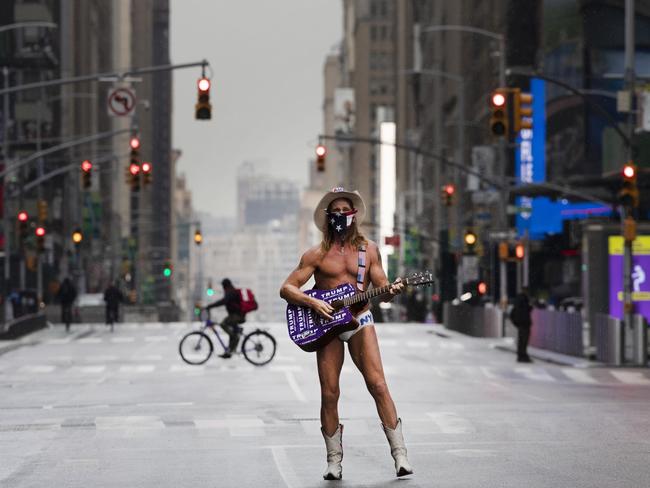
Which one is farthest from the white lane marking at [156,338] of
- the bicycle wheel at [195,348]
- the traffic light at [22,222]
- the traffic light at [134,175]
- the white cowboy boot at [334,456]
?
the white cowboy boot at [334,456]

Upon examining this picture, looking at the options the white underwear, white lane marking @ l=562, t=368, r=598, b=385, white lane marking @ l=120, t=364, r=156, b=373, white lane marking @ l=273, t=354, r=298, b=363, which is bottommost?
white lane marking @ l=273, t=354, r=298, b=363

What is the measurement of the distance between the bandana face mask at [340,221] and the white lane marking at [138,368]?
18.3 metres

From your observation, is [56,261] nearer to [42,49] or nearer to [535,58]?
[42,49]

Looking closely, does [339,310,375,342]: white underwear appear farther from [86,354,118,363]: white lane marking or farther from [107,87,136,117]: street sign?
[107,87,136,117]: street sign

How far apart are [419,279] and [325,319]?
0.75m

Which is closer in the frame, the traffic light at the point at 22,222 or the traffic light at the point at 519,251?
the traffic light at the point at 519,251

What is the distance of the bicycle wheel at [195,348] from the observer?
31.6 metres

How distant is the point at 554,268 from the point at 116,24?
109293 millimetres

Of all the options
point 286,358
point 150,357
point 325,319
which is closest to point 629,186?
point 286,358

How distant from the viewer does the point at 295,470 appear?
504 inches

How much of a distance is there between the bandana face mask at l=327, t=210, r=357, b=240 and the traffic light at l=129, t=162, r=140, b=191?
104ft

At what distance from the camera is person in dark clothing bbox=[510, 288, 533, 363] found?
1325 inches

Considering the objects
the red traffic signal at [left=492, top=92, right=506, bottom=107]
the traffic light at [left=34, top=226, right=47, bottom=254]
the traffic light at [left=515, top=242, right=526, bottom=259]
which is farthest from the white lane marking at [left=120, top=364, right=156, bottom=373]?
the traffic light at [left=34, top=226, right=47, bottom=254]

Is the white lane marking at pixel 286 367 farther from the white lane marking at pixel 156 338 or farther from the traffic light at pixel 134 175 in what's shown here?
the white lane marking at pixel 156 338
